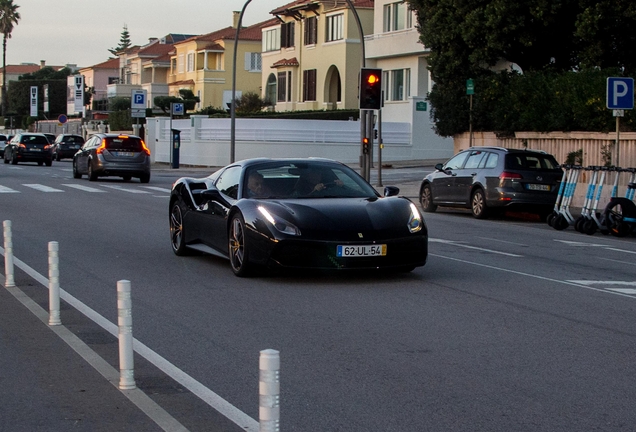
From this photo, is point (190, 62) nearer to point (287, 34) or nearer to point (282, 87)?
point (282, 87)

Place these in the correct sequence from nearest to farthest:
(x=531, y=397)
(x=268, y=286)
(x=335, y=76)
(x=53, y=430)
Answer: (x=53, y=430) → (x=531, y=397) → (x=268, y=286) → (x=335, y=76)

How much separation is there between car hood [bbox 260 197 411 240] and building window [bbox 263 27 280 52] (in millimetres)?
62411

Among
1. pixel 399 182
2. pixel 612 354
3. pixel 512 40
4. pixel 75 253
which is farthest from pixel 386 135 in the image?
pixel 612 354

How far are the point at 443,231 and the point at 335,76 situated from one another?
47.5 meters

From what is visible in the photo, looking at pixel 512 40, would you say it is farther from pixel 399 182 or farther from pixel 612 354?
pixel 612 354

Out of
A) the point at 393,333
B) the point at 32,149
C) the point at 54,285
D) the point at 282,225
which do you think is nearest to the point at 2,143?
the point at 32,149

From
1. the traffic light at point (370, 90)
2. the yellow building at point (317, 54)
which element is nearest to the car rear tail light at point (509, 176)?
the traffic light at point (370, 90)

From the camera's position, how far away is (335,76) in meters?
65.0

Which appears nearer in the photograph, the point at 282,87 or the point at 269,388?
the point at 269,388

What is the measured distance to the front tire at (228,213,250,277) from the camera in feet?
36.7

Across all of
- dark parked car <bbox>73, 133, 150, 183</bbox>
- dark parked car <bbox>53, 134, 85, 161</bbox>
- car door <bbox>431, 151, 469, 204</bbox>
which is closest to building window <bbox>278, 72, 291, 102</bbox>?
dark parked car <bbox>53, 134, 85, 161</bbox>

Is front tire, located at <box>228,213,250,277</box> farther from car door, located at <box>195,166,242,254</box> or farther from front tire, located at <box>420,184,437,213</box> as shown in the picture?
front tire, located at <box>420,184,437,213</box>

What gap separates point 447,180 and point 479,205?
1343 mm

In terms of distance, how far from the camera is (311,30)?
66.4 metres
